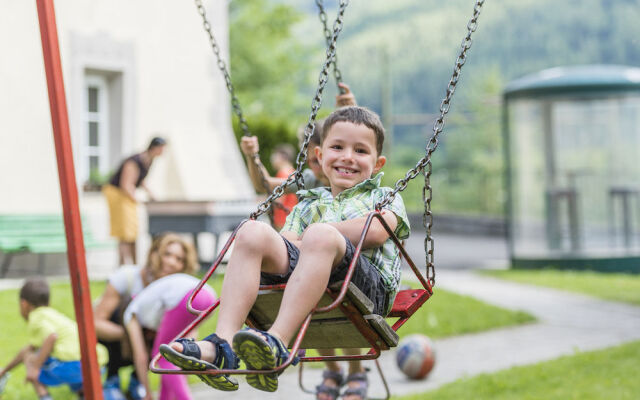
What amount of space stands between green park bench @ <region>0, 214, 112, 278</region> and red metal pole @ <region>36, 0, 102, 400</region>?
752cm

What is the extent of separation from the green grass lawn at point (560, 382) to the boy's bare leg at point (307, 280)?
10.2 feet

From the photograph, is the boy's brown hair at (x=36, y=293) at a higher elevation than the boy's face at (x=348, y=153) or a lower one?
lower

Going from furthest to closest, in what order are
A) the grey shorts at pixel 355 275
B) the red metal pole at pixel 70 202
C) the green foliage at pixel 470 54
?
1. the green foliage at pixel 470 54
2. the red metal pole at pixel 70 202
3. the grey shorts at pixel 355 275

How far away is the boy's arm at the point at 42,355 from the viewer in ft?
16.5

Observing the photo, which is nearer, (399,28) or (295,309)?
(295,309)

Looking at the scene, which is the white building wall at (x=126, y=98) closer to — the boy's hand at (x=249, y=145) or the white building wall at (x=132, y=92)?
the white building wall at (x=132, y=92)

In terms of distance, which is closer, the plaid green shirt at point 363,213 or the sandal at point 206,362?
the sandal at point 206,362

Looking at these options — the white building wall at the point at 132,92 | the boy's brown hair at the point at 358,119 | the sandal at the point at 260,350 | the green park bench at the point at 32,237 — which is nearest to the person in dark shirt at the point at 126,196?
the green park bench at the point at 32,237

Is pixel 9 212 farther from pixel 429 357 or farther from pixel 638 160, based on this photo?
pixel 638 160

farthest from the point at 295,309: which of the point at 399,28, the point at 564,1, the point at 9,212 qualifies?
the point at 399,28

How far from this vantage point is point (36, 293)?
520 centimetres

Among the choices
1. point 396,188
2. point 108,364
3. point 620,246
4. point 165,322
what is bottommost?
point 620,246

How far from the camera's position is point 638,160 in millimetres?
14641

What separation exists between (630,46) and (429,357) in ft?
219
